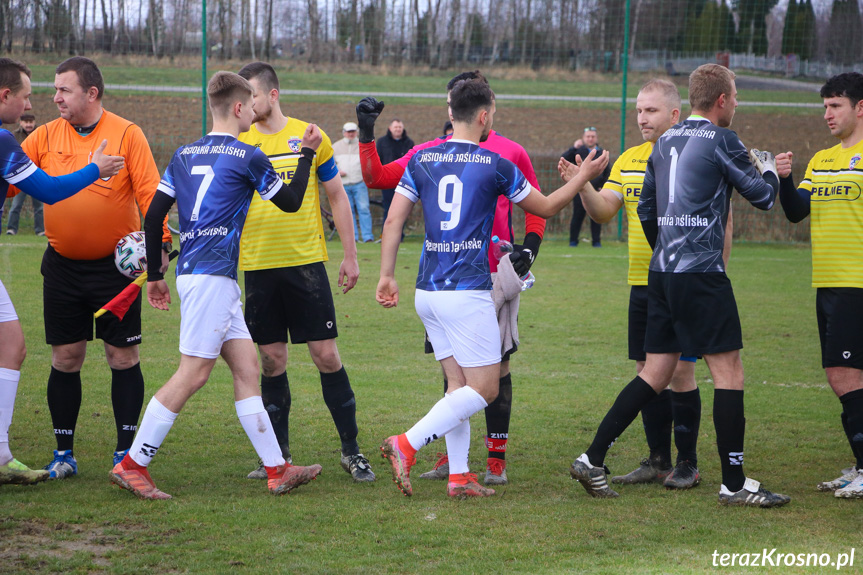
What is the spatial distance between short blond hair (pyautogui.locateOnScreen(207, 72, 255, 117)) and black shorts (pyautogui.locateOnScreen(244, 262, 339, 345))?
3.40ft

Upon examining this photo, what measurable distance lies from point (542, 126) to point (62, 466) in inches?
733

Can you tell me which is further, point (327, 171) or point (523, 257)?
point (327, 171)

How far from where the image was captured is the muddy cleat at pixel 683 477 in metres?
4.72

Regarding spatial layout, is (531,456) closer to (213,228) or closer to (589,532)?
(589,532)

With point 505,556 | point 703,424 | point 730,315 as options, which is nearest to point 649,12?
point 703,424


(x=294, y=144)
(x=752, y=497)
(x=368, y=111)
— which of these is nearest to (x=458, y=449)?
(x=752, y=497)

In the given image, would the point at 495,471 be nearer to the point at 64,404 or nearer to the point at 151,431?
the point at 151,431

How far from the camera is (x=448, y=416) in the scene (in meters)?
4.36

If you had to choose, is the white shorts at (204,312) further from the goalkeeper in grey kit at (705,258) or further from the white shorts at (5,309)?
the goalkeeper in grey kit at (705,258)

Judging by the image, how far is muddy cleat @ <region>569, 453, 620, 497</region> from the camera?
4.43 m

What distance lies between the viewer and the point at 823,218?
481cm

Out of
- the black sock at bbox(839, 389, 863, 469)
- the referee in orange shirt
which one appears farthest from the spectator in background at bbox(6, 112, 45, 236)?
the black sock at bbox(839, 389, 863, 469)

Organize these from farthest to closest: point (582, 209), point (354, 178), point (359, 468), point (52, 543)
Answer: point (582, 209) → point (354, 178) → point (359, 468) → point (52, 543)

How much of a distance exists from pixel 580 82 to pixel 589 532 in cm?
1484
